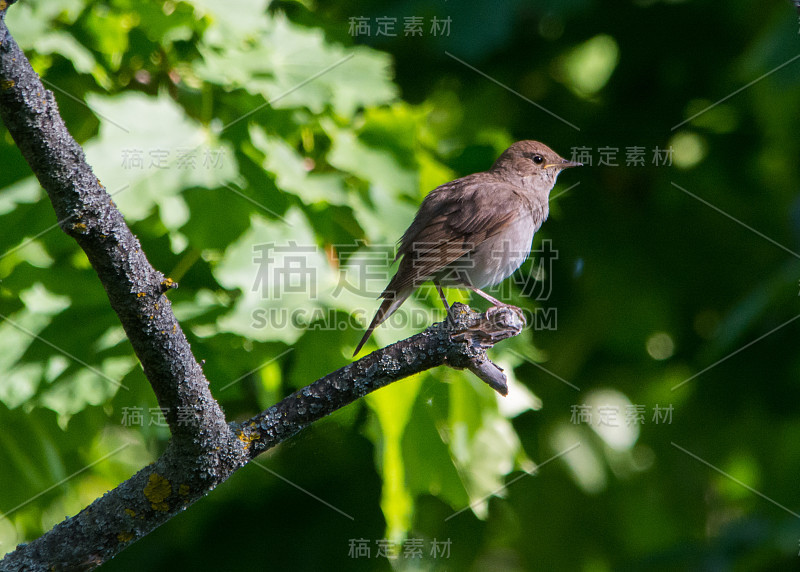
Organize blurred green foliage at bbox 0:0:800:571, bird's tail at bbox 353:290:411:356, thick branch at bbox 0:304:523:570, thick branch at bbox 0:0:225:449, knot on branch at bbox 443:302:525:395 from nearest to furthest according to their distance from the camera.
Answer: thick branch at bbox 0:0:225:449, thick branch at bbox 0:304:523:570, knot on branch at bbox 443:302:525:395, bird's tail at bbox 353:290:411:356, blurred green foliage at bbox 0:0:800:571

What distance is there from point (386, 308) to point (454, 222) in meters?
0.73

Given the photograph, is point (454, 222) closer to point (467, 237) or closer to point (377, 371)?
point (467, 237)

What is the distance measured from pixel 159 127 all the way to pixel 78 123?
0.62 meters

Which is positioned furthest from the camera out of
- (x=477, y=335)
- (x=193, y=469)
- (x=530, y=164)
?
(x=530, y=164)

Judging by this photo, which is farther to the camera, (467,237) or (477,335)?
(467,237)

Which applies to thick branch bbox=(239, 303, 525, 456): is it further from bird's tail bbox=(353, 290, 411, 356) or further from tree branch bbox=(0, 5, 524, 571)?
bird's tail bbox=(353, 290, 411, 356)

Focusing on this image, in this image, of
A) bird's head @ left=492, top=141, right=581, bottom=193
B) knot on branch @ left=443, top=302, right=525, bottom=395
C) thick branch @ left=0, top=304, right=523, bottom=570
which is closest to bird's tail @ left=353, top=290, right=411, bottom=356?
knot on branch @ left=443, top=302, right=525, bottom=395

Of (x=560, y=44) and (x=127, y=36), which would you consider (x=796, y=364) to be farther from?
(x=127, y=36)

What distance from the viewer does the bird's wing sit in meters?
3.82

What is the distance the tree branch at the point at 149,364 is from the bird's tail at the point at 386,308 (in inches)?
30.8

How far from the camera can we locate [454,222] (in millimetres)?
4055

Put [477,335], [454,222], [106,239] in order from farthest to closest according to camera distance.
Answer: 1. [454,222]
2. [477,335]
3. [106,239]

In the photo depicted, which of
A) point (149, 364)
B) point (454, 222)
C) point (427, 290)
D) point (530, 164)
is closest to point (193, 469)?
point (149, 364)

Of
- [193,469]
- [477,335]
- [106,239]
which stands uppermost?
[106,239]
